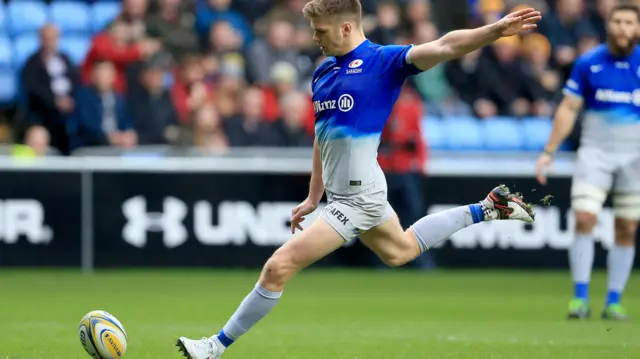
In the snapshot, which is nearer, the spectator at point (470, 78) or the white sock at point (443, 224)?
the white sock at point (443, 224)

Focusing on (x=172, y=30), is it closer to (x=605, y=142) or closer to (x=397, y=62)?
(x=605, y=142)

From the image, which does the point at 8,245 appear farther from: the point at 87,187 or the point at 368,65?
the point at 368,65

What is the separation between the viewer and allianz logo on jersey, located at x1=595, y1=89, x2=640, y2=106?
11289 millimetres

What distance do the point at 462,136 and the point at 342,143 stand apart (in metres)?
12.3

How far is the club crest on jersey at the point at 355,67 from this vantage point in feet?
25.3

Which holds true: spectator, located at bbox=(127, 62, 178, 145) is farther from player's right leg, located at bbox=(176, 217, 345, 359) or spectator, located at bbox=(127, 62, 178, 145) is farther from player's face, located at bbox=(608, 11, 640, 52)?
player's right leg, located at bbox=(176, 217, 345, 359)

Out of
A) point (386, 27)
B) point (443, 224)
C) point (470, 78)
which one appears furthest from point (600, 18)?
point (443, 224)

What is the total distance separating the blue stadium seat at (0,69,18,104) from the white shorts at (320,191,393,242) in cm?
1178

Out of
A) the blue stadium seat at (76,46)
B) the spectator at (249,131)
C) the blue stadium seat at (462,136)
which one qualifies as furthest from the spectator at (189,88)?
the blue stadium seat at (462,136)

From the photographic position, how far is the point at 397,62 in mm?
7625

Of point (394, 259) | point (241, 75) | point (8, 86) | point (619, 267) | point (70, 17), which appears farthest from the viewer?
point (70, 17)

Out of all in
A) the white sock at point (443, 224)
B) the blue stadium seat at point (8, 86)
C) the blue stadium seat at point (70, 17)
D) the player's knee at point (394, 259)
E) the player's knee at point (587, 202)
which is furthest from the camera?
the blue stadium seat at point (70, 17)

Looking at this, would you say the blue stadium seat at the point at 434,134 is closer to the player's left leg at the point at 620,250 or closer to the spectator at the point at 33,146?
the spectator at the point at 33,146

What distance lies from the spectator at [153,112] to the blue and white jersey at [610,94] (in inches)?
304
